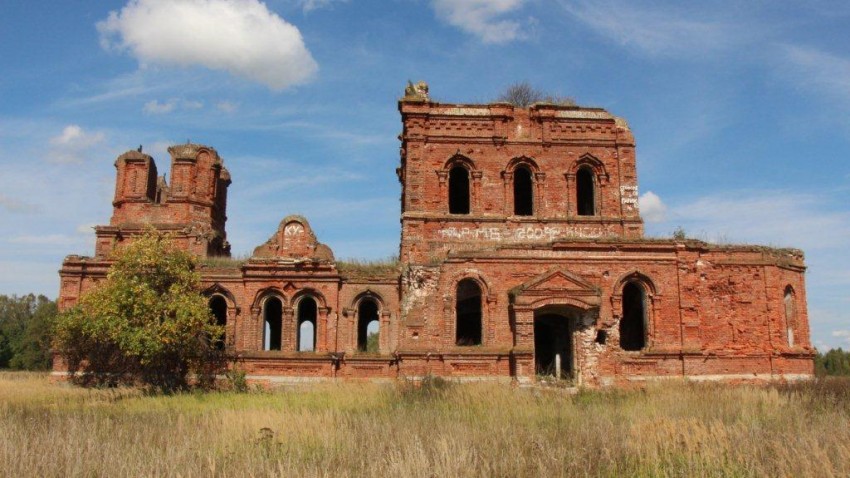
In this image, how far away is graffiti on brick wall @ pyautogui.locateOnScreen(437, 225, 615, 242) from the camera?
2306cm

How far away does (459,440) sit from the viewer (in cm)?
871

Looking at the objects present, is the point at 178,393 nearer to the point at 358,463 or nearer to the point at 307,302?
the point at 307,302

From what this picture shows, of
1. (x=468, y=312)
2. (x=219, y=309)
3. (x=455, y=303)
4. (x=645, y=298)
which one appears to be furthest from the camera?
(x=219, y=309)

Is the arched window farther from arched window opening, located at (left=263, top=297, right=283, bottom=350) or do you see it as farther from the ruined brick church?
arched window opening, located at (left=263, top=297, right=283, bottom=350)

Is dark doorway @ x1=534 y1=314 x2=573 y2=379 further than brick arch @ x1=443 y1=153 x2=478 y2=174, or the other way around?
brick arch @ x1=443 y1=153 x2=478 y2=174

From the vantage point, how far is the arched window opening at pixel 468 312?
22.3m

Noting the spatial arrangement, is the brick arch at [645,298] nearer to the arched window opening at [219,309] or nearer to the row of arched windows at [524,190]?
the row of arched windows at [524,190]

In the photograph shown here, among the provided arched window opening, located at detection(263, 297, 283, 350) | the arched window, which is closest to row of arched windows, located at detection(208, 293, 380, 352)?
arched window opening, located at detection(263, 297, 283, 350)

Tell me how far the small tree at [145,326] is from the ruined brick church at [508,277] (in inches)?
58.4

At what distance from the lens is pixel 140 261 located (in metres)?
20.5

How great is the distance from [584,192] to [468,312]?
21.0 ft

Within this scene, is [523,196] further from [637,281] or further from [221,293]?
[221,293]

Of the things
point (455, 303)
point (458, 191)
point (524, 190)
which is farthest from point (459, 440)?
point (458, 191)

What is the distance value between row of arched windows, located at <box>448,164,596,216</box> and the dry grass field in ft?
38.1
